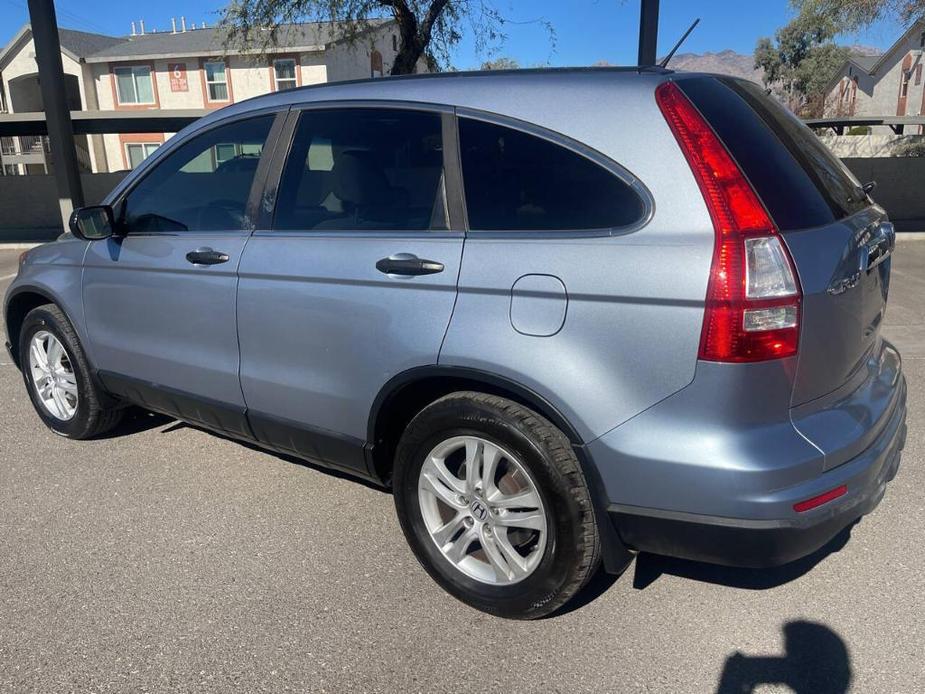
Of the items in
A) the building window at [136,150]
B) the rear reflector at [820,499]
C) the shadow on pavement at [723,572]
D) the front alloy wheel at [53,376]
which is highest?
the building window at [136,150]

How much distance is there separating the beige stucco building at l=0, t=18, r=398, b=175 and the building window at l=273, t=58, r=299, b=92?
0.04 m

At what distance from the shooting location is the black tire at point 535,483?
2.34 m

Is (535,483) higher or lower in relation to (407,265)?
lower

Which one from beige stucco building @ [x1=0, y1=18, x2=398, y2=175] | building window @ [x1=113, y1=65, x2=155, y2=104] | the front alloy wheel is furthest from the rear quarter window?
building window @ [x1=113, y1=65, x2=155, y2=104]

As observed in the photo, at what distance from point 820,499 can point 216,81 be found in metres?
35.0

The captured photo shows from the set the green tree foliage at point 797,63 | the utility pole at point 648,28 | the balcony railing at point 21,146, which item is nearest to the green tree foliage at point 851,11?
the utility pole at point 648,28

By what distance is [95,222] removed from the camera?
3.68 m

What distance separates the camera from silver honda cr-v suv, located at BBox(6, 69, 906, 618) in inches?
82.4

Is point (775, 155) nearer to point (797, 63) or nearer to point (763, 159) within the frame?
point (763, 159)

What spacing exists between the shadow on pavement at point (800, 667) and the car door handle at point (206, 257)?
2.51 m

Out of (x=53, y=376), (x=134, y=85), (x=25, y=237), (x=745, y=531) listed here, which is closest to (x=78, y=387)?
(x=53, y=376)

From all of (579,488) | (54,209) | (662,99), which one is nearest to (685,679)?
(579,488)

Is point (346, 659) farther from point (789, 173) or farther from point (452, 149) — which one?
point (789, 173)

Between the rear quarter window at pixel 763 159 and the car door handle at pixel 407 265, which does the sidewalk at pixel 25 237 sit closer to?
the car door handle at pixel 407 265
